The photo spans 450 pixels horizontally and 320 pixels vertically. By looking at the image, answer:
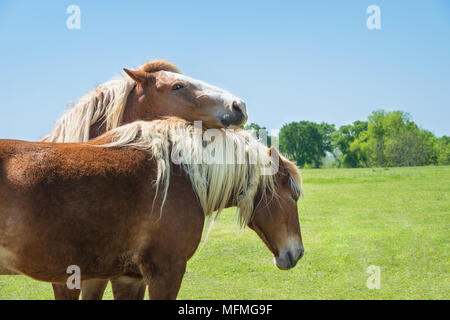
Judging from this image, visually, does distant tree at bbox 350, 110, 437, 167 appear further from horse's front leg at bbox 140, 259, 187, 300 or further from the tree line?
horse's front leg at bbox 140, 259, 187, 300

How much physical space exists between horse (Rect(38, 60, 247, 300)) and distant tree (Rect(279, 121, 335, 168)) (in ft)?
280

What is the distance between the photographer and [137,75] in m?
3.54

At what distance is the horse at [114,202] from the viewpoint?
204 cm

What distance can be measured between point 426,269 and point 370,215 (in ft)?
18.3

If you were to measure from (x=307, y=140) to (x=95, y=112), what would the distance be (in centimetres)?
9049

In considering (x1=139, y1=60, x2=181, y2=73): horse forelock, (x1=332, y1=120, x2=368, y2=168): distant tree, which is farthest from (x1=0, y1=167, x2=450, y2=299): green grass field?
(x1=332, y1=120, x2=368, y2=168): distant tree

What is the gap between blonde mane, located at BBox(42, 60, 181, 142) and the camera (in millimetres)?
3471

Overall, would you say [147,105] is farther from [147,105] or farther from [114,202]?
[114,202]

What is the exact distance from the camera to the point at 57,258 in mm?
2098
